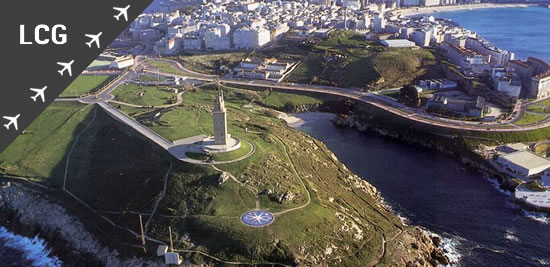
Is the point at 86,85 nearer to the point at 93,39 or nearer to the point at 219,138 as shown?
the point at 219,138

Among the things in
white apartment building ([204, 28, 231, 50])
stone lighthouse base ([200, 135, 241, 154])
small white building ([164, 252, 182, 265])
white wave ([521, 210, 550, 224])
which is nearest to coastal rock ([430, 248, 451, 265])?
white wave ([521, 210, 550, 224])

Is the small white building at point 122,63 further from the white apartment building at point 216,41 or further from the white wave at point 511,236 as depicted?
the white wave at point 511,236

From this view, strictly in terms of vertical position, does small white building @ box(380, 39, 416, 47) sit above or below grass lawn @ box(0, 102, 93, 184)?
above

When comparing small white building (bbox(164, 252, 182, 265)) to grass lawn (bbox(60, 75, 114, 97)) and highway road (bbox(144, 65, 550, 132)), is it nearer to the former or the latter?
highway road (bbox(144, 65, 550, 132))

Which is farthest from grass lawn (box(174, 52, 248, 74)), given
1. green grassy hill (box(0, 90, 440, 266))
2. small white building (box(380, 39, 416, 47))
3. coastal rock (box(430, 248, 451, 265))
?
coastal rock (box(430, 248, 451, 265))

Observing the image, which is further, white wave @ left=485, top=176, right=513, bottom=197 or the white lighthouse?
white wave @ left=485, top=176, right=513, bottom=197

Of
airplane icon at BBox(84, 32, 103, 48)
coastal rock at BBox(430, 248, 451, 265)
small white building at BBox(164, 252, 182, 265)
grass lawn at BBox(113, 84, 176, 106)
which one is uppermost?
airplane icon at BBox(84, 32, 103, 48)

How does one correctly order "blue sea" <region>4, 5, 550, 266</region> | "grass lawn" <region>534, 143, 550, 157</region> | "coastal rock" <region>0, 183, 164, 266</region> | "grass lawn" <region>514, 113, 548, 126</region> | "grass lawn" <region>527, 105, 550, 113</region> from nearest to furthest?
"coastal rock" <region>0, 183, 164, 266</region>
"blue sea" <region>4, 5, 550, 266</region>
"grass lawn" <region>534, 143, 550, 157</region>
"grass lawn" <region>514, 113, 548, 126</region>
"grass lawn" <region>527, 105, 550, 113</region>

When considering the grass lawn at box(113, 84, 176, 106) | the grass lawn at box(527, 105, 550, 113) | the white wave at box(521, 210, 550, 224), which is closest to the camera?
the white wave at box(521, 210, 550, 224)
